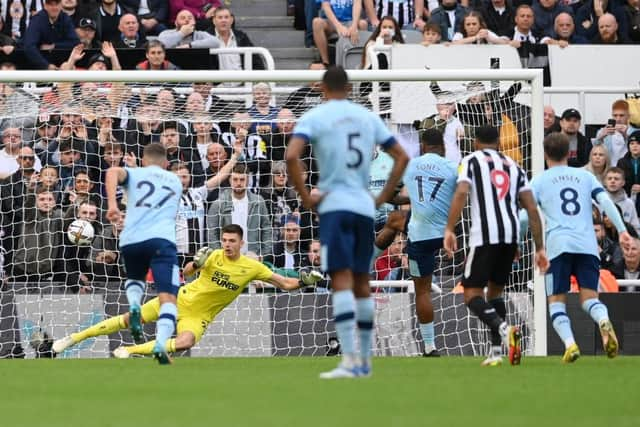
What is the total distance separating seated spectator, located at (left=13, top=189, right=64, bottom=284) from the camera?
16.4 m

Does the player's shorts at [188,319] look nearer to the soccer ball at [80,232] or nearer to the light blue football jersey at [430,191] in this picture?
the soccer ball at [80,232]

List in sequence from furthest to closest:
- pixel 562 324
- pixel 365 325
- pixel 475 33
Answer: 1. pixel 475 33
2. pixel 562 324
3. pixel 365 325

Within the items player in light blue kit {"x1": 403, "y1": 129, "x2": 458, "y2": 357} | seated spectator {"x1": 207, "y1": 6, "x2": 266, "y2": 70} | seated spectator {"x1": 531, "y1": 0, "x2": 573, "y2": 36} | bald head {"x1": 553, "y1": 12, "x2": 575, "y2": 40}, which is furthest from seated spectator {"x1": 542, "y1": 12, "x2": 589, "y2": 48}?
player in light blue kit {"x1": 403, "y1": 129, "x2": 458, "y2": 357}

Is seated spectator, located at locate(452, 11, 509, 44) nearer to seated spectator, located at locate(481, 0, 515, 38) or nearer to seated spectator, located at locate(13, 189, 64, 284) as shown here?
seated spectator, located at locate(481, 0, 515, 38)

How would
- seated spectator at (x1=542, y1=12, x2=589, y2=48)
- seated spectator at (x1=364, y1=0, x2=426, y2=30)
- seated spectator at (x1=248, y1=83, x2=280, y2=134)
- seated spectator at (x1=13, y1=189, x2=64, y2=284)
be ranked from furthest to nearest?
seated spectator at (x1=364, y1=0, x2=426, y2=30) < seated spectator at (x1=542, y1=12, x2=589, y2=48) < seated spectator at (x1=248, y1=83, x2=280, y2=134) < seated spectator at (x1=13, y1=189, x2=64, y2=284)

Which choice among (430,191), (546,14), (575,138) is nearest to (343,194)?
(430,191)

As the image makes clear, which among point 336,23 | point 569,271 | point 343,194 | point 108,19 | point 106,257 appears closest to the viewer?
point 343,194

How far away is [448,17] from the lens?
21219 millimetres

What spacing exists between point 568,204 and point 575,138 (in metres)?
6.31

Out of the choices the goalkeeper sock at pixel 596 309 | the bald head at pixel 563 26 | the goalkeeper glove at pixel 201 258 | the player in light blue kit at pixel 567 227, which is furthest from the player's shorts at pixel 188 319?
the bald head at pixel 563 26

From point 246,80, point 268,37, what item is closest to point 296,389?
point 246,80

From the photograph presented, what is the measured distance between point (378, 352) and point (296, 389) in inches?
272

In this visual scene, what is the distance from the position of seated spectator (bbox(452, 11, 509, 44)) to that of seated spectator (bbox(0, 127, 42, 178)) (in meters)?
6.35

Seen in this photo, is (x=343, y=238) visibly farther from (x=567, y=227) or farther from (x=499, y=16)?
(x=499, y=16)
